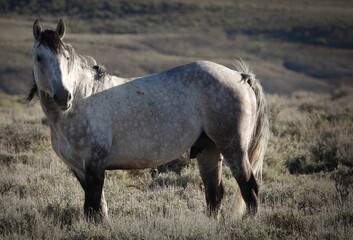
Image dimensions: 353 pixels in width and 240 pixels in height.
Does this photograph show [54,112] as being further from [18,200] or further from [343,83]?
[343,83]

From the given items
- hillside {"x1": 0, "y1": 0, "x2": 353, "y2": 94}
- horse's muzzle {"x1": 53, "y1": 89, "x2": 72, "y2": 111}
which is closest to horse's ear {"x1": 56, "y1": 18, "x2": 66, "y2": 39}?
horse's muzzle {"x1": 53, "y1": 89, "x2": 72, "y2": 111}

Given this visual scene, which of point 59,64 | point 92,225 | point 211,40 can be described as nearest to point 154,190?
point 92,225

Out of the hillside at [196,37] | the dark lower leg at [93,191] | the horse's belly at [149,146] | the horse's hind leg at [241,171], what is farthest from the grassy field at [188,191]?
the hillside at [196,37]

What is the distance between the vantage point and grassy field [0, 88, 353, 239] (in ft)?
19.5

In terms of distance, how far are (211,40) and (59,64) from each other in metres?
56.7

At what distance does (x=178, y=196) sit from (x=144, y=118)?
179 centimetres

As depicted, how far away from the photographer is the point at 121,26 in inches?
2648

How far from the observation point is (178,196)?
26.6 ft

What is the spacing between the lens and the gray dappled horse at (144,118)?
6422 mm

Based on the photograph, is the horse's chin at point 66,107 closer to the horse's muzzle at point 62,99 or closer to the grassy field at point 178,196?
the horse's muzzle at point 62,99

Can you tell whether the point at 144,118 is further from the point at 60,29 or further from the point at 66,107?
the point at 60,29

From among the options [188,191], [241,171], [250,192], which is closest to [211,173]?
[241,171]

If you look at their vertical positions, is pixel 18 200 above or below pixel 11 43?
above

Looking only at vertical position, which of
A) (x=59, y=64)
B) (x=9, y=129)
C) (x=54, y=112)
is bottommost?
(x=9, y=129)
